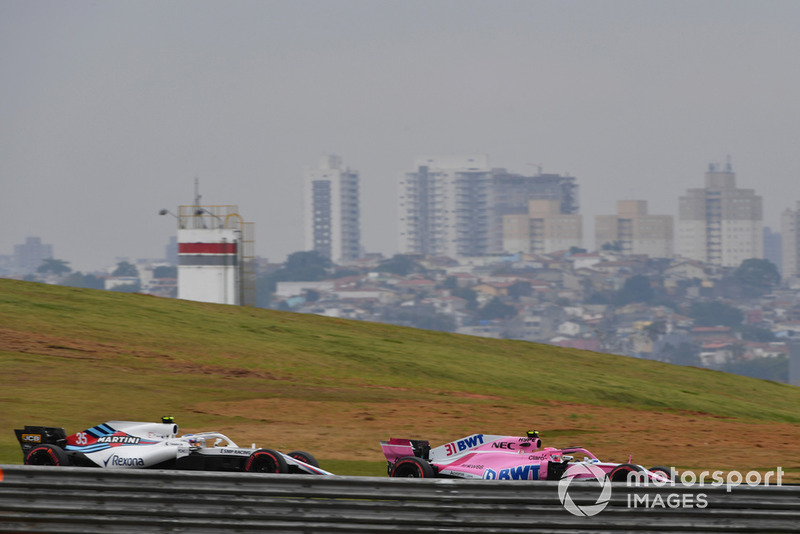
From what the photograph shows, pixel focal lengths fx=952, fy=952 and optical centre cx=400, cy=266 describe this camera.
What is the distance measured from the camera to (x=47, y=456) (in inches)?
520

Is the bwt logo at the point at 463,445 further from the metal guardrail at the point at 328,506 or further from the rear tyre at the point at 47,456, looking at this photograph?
the rear tyre at the point at 47,456

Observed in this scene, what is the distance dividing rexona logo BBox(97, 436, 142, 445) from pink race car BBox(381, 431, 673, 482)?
3578 millimetres

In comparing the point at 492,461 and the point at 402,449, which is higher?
the point at 402,449

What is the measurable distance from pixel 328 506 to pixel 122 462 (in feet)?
15.7

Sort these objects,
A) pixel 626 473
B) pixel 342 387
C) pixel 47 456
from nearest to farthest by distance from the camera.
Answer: pixel 626 473, pixel 47 456, pixel 342 387

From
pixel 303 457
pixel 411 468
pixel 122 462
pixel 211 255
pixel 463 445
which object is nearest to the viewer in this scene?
pixel 122 462

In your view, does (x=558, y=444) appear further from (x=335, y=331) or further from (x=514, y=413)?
(x=335, y=331)

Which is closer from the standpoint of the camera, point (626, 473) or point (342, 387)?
point (626, 473)

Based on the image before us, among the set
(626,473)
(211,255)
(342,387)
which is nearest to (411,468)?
(626,473)

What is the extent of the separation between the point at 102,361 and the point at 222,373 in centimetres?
327

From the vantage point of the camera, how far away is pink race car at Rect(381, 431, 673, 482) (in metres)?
13.3

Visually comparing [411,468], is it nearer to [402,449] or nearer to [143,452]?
[402,449]

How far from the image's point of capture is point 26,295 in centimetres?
3459

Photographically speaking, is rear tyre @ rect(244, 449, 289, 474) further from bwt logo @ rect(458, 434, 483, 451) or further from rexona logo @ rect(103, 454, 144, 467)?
bwt logo @ rect(458, 434, 483, 451)
